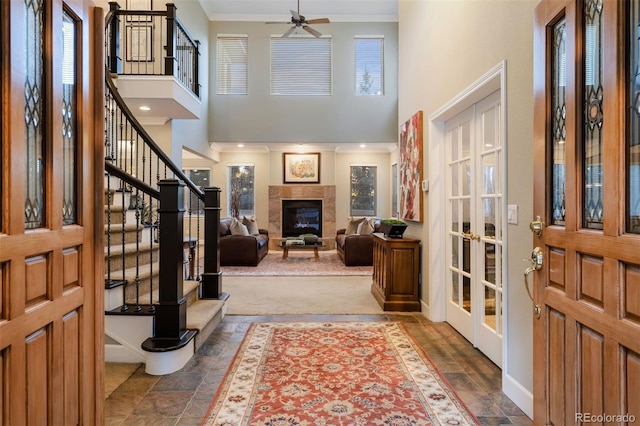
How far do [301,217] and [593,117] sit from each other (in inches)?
350

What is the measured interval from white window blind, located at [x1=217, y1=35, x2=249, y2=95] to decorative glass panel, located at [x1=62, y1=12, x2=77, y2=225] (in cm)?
727

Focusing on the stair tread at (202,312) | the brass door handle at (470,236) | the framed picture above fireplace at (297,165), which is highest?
the framed picture above fireplace at (297,165)

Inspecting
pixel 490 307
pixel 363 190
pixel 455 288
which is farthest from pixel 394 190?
pixel 490 307

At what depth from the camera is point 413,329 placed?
3.44 m

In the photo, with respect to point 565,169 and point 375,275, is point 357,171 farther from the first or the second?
point 565,169

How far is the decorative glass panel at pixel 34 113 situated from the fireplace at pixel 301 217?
8.75m

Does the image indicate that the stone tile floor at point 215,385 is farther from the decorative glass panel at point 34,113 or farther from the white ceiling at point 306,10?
the white ceiling at point 306,10

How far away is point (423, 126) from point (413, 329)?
2.06 m

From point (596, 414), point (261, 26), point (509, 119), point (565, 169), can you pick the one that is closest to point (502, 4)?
point (509, 119)

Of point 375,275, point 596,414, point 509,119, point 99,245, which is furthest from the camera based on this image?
point 375,275

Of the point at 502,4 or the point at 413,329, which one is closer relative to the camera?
the point at 502,4

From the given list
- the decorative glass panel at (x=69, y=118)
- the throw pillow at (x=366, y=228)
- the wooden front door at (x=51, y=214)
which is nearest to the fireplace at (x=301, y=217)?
the throw pillow at (x=366, y=228)

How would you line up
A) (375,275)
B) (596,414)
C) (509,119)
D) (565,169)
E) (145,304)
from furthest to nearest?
(375,275), (145,304), (509,119), (565,169), (596,414)

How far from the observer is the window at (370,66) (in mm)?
8492
